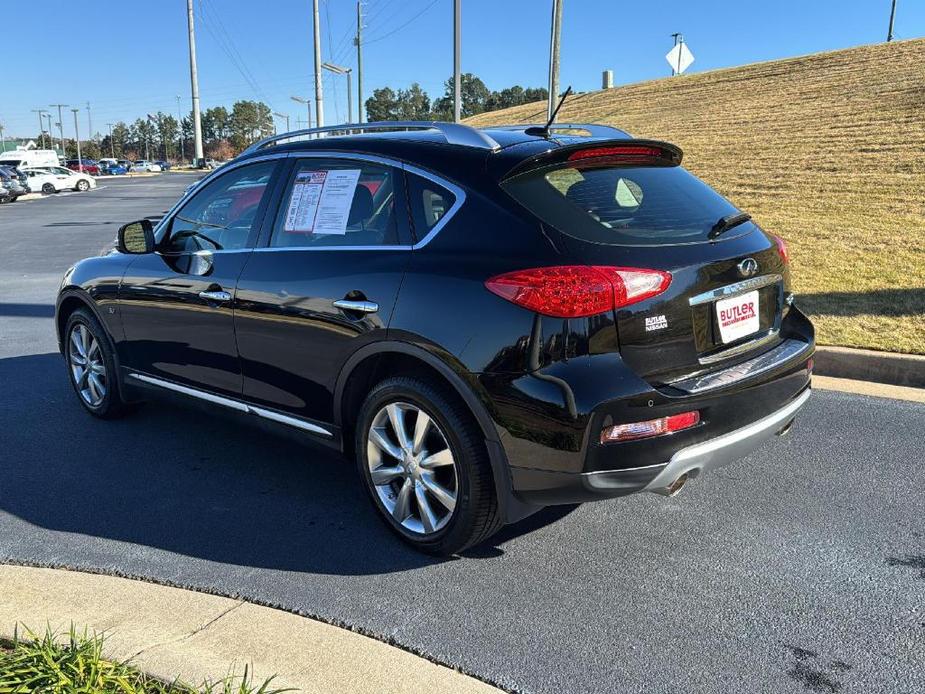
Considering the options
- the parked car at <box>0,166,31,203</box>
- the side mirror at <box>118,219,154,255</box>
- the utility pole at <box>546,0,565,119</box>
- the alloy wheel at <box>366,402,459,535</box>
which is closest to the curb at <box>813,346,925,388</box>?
the alloy wheel at <box>366,402,459,535</box>

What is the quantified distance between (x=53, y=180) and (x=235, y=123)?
370 ft

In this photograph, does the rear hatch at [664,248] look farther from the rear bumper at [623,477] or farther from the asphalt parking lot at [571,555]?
the asphalt parking lot at [571,555]

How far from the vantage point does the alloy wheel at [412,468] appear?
3312mm

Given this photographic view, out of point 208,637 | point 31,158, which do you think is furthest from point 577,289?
point 31,158

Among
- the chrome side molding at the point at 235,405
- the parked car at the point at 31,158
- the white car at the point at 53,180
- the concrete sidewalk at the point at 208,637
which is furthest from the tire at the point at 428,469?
the parked car at the point at 31,158

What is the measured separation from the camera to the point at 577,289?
2.86 m

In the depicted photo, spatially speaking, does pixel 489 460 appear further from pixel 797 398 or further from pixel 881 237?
pixel 881 237

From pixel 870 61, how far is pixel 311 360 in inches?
1251

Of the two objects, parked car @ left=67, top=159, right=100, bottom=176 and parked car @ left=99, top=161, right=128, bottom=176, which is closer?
parked car @ left=67, top=159, right=100, bottom=176

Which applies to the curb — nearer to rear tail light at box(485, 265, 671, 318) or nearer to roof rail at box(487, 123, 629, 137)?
roof rail at box(487, 123, 629, 137)

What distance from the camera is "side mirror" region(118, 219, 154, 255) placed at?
469 cm

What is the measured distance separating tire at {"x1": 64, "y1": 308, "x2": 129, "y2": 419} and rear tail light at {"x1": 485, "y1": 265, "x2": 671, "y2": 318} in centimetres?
324

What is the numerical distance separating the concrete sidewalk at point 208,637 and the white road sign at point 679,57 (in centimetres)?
2464

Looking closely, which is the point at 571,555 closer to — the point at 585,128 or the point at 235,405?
the point at 235,405
